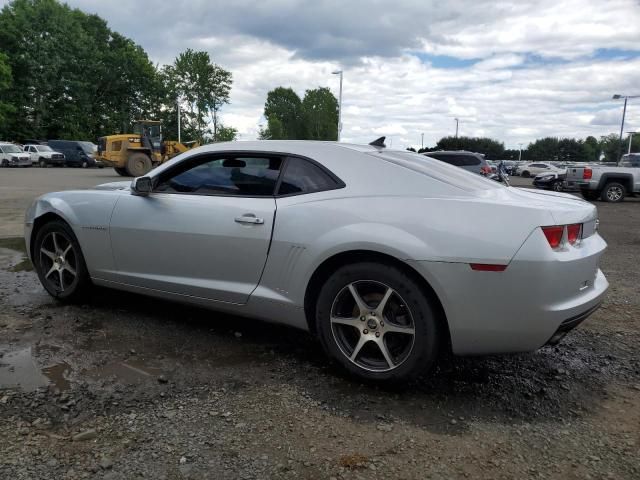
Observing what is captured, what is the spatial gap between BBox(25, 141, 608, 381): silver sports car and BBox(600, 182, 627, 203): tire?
16.4 meters

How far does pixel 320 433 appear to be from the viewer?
2.54 meters

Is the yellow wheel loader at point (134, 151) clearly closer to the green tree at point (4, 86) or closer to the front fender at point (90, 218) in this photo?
the front fender at point (90, 218)

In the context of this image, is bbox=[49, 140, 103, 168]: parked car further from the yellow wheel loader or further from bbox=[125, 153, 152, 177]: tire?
bbox=[125, 153, 152, 177]: tire

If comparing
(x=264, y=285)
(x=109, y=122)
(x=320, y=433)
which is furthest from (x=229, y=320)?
(x=109, y=122)

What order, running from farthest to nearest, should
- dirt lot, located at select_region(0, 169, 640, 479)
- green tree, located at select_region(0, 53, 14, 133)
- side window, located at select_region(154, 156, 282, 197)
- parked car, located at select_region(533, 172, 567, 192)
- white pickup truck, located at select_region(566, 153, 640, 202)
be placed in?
green tree, located at select_region(0, 53, 14, 133) → parked car, located at select_region(533, 172, 567, 192) → white pickup truck, located at select_region(566, 153, 640, 202) → side window, located at select_region(154, 156, 282, 197) → dirt lot, located at select_region(0, 169, 640, 479)

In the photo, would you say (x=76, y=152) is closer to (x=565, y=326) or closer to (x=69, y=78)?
(x=69, y=78)

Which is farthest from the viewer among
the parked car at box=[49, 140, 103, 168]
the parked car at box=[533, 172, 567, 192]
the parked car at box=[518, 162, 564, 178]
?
the parked car at box=[518, 162, 564, 178]

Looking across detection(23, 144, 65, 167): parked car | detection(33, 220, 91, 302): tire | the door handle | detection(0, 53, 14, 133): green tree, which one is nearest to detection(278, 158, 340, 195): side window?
the door handle

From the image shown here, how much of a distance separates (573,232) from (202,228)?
2231 millimetres

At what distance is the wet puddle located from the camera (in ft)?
9.75

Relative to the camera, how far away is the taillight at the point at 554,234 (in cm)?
270

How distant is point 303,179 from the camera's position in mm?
3340

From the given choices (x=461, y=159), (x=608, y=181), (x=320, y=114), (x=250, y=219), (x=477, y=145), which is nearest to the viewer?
(x=250, y=219)

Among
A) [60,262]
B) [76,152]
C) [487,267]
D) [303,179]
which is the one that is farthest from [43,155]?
[487,267]
